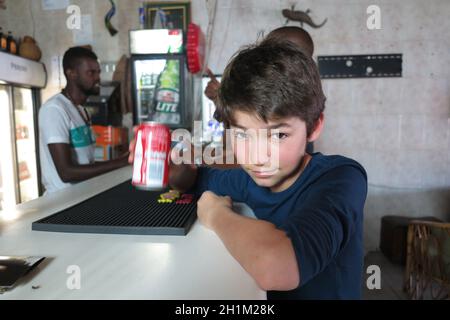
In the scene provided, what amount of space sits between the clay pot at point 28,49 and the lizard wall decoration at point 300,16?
2.13 m

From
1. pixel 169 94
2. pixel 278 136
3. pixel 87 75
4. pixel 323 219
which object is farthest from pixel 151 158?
pixel 169 94

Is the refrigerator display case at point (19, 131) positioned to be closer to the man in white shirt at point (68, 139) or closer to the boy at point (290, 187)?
the man in white shirt at point (68, 139)

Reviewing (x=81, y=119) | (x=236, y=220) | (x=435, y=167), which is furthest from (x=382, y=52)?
(x=236, y=220)

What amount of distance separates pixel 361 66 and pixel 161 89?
5.29 ft

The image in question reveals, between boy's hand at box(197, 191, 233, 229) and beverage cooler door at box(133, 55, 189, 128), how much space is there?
177 centimetres

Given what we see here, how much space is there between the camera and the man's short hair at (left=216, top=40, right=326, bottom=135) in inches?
24.7

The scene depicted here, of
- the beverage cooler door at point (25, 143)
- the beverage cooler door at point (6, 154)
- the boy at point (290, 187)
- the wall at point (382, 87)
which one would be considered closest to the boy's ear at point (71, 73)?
the wall at point (382, 87)

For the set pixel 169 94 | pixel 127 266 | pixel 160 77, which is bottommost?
pixel 127 266

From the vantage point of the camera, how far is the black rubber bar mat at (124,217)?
75 centimetres

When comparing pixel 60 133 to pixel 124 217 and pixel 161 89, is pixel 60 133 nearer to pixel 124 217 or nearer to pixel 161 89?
pixel 161 89

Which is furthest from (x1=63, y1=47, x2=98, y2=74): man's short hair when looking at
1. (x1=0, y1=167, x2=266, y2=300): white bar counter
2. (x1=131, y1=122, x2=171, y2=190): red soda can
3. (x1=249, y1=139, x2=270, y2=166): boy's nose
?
(x1=249, y1=139, x2=270, y2=166): boy's nose

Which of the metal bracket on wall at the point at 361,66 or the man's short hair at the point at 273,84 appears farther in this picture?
the metal bracket on wall at the point at 361,66

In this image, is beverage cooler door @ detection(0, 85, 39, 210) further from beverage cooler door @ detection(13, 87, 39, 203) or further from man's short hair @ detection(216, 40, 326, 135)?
man's short hair @ detection(216, 40, 326, 135)

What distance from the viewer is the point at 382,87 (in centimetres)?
272
